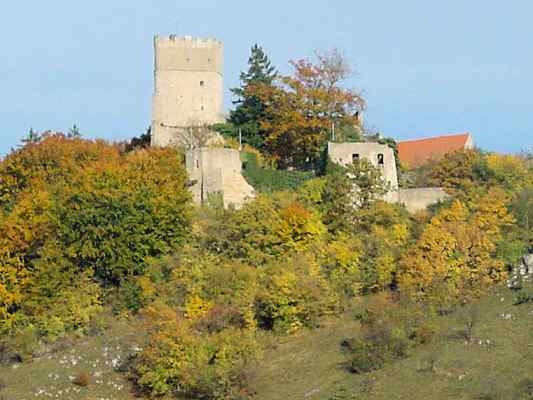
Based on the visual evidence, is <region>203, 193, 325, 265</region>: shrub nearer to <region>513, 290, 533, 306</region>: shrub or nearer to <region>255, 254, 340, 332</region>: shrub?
<region>255, 254, 340, 332</region>: shrub

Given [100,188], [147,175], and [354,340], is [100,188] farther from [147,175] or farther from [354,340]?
[354,340]

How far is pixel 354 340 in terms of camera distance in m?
38.0

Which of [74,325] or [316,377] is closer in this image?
[316,377]

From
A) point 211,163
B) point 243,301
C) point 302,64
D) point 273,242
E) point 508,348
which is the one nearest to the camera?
point 508,348

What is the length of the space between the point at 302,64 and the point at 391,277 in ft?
42.4

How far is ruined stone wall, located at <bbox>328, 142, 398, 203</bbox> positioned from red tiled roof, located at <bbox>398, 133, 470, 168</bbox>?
10.1m

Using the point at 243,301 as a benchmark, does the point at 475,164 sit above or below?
above

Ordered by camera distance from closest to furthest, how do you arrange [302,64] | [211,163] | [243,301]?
[243,301]
[211,163]
[302,64]

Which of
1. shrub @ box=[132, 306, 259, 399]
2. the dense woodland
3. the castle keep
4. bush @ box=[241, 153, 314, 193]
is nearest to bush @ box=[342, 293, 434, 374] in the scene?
the dense woodland

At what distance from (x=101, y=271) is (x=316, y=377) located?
980 centimetres

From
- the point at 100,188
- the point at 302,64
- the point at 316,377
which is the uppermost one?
the point at 302,64

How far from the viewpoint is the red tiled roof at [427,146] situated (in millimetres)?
58938

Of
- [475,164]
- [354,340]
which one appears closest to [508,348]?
[354,340]

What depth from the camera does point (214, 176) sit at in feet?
Result: 155
